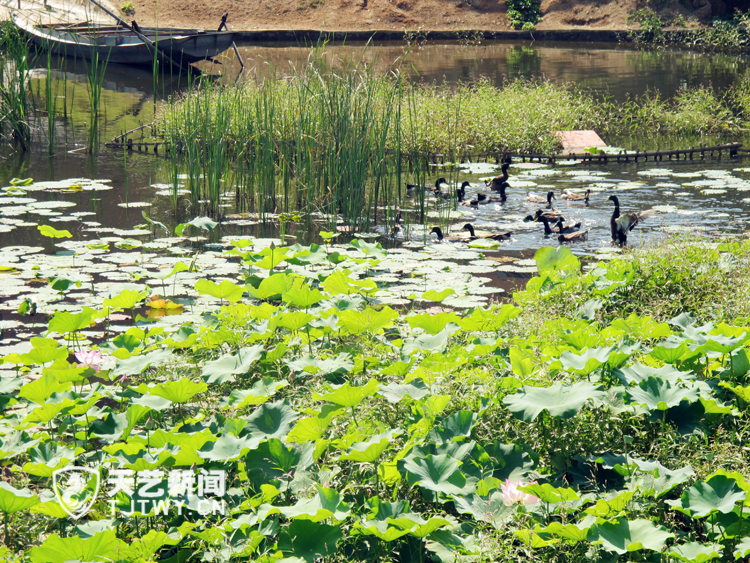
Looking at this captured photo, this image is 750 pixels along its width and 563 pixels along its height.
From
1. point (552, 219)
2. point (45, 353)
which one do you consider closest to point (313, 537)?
point (45, 353)

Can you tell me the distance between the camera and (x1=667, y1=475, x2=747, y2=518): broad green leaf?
6.45 ft

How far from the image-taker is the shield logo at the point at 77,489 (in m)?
2.22

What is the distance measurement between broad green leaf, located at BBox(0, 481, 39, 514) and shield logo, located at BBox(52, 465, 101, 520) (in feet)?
0.30

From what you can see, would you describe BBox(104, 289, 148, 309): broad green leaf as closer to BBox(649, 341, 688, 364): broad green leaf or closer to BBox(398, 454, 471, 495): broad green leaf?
BBox(398, 454, 471, 495): broad green leaf

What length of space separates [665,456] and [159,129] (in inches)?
366

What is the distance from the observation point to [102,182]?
742cm

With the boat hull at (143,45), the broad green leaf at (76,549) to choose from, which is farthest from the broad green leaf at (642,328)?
the boat hull at (143,45)

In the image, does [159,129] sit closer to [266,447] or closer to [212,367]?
[212,367]

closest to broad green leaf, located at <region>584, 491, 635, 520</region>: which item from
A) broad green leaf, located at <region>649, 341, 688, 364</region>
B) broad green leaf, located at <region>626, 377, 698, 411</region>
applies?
broad green leaf, located at <region>626, 377, 698, 411</region>

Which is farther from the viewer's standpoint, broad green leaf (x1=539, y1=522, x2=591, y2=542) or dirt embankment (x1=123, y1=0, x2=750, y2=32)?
dirt embankment (x1=123, y1=0, x2=750, y2=32)

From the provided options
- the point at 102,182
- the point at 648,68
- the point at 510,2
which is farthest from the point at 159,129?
the point at 510,2

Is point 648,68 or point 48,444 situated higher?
point 648,68

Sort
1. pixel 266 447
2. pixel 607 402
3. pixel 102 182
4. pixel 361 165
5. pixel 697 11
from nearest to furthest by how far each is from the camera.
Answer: pixel 266 447 → pixel 607 402 → pixel 361 165 → pixel 102 182 → pixel 697 11

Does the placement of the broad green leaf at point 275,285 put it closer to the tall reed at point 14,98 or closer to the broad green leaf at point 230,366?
the broad green leaf at point 230,366
